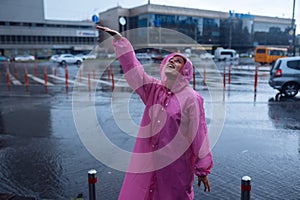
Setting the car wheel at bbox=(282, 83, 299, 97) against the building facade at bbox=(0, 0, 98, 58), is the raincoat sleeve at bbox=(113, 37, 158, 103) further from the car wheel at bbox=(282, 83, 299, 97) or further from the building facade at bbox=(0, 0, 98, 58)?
the building facade at bbox=(0, 0, 98, 58)

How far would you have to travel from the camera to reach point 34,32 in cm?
7000

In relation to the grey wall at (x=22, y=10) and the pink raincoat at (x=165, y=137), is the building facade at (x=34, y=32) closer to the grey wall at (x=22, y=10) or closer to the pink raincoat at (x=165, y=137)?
the grey wall at (x=22, y=10)

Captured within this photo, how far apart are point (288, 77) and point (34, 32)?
69.0 m

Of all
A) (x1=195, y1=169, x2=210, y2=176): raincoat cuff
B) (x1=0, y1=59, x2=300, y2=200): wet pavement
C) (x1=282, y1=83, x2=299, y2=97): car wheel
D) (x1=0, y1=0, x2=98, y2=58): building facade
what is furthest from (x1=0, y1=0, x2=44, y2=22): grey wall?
(x1=195, y1=169, x2=210, y2=176): raincoat cuff

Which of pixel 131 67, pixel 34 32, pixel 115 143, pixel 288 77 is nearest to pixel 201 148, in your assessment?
pixel 131 67

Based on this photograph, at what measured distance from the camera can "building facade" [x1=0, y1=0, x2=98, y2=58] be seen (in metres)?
66.0

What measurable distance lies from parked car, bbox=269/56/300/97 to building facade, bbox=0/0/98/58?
55.0 metres

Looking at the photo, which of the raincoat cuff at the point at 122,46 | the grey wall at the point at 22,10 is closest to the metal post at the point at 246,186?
the raincoat cuff at the point at 122,46

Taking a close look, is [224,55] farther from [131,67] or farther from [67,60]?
[131,67]

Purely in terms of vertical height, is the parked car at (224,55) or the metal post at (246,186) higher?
the parked car at (224,55)

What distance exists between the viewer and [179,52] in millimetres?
2418

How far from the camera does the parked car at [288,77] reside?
11.9m

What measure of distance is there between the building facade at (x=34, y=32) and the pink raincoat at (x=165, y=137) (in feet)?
207

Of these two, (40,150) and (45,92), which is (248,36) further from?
(40,150)
